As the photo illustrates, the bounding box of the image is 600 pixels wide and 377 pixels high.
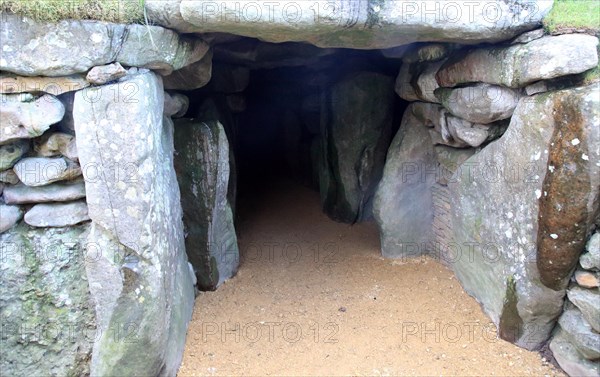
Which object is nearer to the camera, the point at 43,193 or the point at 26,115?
the point at 26,115

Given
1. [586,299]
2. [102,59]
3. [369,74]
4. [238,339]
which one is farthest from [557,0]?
[238,339]

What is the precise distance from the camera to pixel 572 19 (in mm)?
3232

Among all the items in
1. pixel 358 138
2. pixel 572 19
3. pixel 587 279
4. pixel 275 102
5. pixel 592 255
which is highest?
pixel 572 19

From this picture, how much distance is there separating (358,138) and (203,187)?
2.44 metres

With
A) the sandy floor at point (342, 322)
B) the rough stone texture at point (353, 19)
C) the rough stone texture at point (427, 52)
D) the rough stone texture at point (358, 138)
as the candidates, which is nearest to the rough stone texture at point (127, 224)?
the rough stone texture at point (353, 19)

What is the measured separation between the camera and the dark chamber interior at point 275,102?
214 inches

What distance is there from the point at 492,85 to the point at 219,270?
283 centimetres

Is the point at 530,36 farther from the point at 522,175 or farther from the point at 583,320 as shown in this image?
the point at 583,320

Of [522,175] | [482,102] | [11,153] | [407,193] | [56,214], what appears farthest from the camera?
[407,193]

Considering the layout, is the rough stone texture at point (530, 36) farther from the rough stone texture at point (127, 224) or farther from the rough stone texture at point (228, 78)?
the rough stone texture at point (228, 78)

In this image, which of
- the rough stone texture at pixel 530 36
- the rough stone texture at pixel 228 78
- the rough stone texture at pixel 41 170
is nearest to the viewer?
the rough stone texture at pixel 41 170

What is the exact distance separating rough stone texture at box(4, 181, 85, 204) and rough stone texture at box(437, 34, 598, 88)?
2.83 m

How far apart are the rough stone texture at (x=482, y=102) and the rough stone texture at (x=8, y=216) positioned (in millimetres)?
3191

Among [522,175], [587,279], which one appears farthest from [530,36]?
[587,279]
